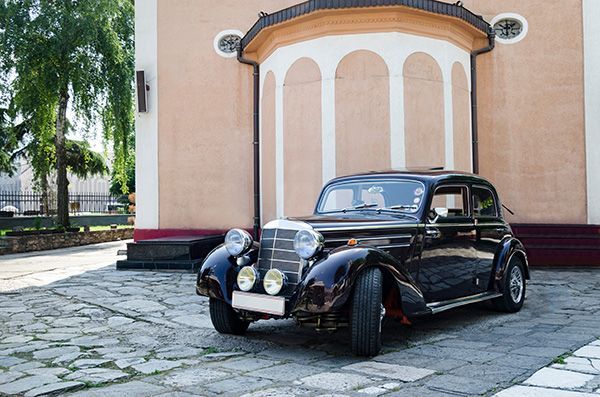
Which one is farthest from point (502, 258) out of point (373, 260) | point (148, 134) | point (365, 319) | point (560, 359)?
point (148, 134)

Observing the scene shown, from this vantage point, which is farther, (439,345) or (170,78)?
(170,78)

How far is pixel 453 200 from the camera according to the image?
19.7 feet

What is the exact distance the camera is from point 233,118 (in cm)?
1130

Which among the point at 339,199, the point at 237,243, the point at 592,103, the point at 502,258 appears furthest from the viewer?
the point at 592,103

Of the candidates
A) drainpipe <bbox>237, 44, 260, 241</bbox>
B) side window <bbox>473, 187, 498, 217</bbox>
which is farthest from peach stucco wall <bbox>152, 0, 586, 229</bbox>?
side window <bbox>473, 187, 498, 217</bbox>

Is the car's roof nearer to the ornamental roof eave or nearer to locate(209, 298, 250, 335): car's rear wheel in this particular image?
locate(209, 298, 250, 335): car's rear wheel

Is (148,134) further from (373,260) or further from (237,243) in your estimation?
(373,260)

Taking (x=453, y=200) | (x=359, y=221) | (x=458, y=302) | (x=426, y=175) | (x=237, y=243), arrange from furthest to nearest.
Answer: (x=453, y=200)
(x=426, y=175)
(x=458, y=302)
(x=237, y=243)
(x=359, y=221)

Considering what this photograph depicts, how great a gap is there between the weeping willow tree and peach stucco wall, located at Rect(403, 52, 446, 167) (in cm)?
923

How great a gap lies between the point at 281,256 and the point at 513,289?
10.1 feet

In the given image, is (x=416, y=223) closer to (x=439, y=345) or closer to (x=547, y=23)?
(x=439, y=345)

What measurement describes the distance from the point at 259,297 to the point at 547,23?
865 centimetres

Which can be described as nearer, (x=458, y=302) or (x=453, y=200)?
(x=458, y=302)

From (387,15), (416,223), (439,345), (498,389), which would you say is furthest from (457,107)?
(498,389)
